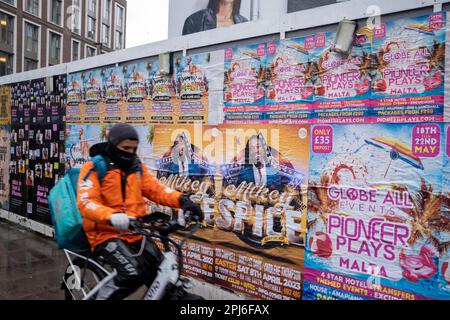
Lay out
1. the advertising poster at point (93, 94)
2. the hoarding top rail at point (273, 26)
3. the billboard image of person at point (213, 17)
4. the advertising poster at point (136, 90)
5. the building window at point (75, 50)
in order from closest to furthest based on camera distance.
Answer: the hoarding top rail at point (273, 26) < the advertising poster at point (136, 90) < the advertising poster at point (93, 94) < the billboard image of person at point (213, 17) < the building window at point (75, 50)

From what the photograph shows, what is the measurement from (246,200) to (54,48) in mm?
38161

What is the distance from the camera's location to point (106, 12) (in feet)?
154

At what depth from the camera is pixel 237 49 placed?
5.02 meters

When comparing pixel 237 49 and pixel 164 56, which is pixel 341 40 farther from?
pixel 164 56

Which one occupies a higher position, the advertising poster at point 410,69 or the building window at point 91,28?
the building window at point 91,28

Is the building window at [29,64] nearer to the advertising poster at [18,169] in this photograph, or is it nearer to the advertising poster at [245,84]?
the advertising poster at [18,169]

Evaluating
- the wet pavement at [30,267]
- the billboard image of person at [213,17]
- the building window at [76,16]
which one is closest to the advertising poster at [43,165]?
the wet pavement at [30,267]

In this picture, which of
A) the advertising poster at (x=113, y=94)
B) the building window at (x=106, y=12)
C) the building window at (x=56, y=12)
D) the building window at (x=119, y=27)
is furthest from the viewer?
the building window at (x=119, y=27)

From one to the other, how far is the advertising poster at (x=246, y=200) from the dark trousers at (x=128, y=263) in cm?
165

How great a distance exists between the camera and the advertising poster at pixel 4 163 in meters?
9.56

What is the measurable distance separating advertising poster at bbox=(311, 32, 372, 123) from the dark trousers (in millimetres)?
2167

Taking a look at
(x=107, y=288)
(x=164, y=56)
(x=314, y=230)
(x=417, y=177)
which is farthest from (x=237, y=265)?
(x=164, y=56)

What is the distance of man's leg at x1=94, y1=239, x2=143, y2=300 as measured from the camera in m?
3.18

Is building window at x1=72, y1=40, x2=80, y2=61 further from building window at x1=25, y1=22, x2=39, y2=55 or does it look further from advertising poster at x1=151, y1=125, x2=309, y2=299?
advertising poster at x1=151, y1=125, x2=309, y2=299
